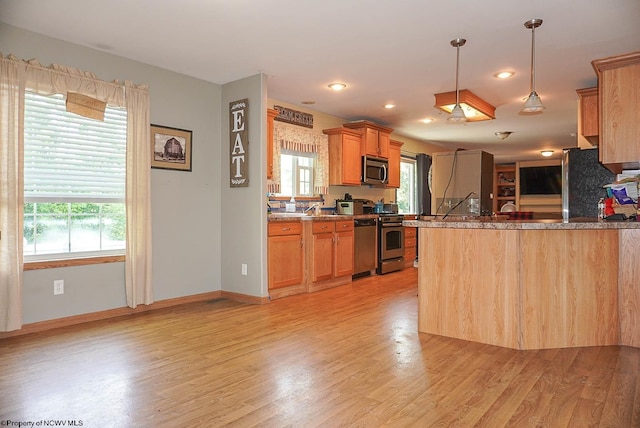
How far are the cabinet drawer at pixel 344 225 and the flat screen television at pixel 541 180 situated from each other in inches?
339

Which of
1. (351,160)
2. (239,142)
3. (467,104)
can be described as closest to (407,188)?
(351,160)

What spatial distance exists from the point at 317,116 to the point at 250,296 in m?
2.89

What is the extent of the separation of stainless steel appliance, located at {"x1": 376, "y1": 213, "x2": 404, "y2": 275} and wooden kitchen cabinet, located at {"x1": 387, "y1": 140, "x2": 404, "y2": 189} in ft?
2.24

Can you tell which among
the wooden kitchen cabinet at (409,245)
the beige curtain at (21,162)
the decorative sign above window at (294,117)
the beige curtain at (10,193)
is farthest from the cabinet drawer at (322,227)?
the beige curtain at (10,193)

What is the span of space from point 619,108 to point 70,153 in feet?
14.2

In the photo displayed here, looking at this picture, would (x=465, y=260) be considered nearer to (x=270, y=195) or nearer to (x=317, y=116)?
(x=270, y=195)

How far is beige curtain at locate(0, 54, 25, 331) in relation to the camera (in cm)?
315

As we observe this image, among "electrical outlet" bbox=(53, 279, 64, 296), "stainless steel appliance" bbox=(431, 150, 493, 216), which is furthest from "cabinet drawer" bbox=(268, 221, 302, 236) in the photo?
"stainless steel appliance" bbox=(431, 150, 493, 216)

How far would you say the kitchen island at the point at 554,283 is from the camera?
9.72 feet

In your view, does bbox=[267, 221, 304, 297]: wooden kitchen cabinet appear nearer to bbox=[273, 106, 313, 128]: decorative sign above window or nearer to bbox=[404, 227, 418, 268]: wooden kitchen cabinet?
bbox=[273, 106, 313, 128]: decorative sign above window

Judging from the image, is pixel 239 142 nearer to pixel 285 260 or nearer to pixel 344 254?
pixel 285 260

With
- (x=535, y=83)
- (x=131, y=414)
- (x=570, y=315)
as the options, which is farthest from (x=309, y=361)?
(x=535, y=83)

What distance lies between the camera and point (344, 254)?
219 inches

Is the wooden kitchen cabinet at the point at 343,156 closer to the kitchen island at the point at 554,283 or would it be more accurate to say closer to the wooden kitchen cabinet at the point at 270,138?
the wooden kitchen cabinet at the point at 270,138
